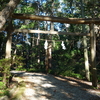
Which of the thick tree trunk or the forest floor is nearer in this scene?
the thick tree trunk

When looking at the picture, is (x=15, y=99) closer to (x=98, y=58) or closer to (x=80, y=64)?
(x=80, y=64)

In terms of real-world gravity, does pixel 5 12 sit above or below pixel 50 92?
above

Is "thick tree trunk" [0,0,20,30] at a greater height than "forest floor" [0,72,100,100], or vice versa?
"thick tree trunk" [0,0,20,30]

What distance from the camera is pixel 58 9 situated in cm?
1573

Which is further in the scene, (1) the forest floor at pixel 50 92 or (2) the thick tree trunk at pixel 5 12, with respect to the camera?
(1) the forest floor at pixel 50 92

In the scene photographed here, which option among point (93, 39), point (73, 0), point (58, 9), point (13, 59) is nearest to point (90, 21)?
point (93, 39)

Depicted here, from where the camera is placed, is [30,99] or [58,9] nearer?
[30,99]

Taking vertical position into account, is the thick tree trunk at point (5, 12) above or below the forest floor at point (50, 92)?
above

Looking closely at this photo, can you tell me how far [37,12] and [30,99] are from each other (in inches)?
556

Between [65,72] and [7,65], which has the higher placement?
[7,65]

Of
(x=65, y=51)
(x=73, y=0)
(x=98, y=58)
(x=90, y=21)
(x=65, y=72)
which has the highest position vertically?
(x=73, y=0)

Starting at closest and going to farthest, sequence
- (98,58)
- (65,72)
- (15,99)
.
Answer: (15,99) < (65,72) < (98,58)

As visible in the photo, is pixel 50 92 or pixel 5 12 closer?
pixel 5 12

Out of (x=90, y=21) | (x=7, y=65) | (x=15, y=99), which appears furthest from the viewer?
(x=90, y=21)
